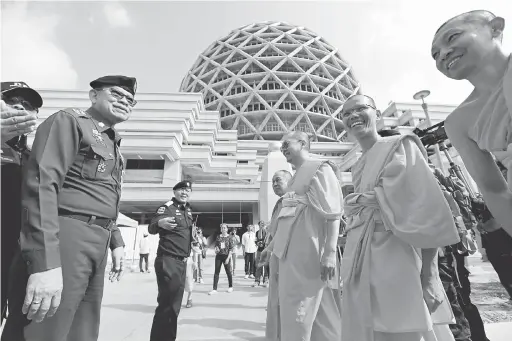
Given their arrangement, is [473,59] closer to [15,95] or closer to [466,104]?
[466,104]

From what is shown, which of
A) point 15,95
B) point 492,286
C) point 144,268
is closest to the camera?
point 15,95

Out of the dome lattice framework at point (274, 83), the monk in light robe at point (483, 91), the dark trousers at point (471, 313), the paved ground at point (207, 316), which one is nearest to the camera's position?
the monk in light robe at point (483, 91)

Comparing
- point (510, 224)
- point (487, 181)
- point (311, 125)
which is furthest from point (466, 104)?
point (311, 125)

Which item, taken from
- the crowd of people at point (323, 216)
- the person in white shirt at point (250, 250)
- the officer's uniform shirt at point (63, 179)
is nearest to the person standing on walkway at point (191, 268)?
the person in white shirt at point (250, 250)

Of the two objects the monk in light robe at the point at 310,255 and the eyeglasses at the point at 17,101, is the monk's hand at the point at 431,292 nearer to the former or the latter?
the monk in light robe at the point at 310,255

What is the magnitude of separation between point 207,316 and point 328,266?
294cm

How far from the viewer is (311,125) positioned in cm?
5384

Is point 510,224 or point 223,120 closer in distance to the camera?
point 510,224

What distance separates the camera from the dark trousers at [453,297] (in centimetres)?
269

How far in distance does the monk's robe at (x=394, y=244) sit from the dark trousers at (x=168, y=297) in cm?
→ 201

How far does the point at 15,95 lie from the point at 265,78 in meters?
56.3

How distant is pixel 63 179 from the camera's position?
147 cm

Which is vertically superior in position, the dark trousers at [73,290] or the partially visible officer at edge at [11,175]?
the partially visible officer at edge at [11,175]

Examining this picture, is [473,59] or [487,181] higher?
[473,59]
